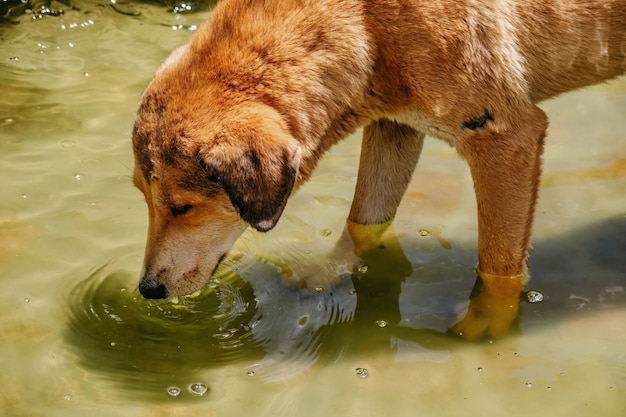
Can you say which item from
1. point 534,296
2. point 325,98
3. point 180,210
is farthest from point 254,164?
point 534,296

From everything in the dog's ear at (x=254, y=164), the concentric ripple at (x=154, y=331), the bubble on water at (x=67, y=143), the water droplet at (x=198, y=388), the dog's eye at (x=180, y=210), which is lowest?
the bubble on water at (x=67, y=143)

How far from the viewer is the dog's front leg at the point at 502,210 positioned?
193 inches

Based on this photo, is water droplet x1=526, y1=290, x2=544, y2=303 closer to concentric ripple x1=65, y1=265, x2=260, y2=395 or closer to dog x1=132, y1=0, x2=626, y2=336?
dog x1=132, y1=0, x2=626, y2=336

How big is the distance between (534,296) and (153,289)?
7.03ft

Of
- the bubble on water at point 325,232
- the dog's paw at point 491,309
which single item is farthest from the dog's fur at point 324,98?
the bubble on water at point 325,232

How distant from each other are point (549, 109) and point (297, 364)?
350cm

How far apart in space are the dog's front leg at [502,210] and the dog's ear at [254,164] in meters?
1.12

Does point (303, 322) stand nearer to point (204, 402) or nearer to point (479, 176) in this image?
point (204, 402)

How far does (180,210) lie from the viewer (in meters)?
4.59

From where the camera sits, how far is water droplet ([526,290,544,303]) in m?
5.34

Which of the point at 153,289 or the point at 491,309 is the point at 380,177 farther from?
the point at 153,289

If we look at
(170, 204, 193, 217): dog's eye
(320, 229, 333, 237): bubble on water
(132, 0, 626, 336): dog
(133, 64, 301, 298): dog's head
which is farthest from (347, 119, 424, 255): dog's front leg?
(170, 204, 193, 217): dog's eye

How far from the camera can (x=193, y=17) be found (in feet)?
28.9

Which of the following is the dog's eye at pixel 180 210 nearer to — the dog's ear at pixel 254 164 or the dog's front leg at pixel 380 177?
the dog's ear at pixel 254 164
